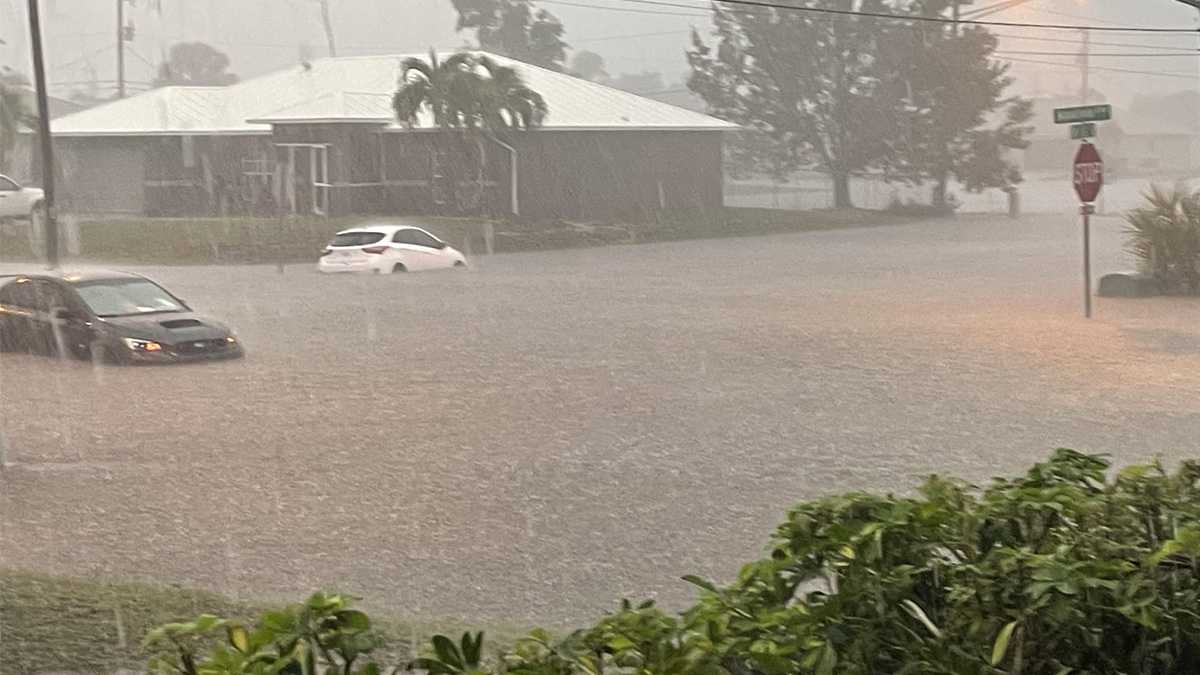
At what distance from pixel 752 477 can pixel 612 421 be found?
0.28m

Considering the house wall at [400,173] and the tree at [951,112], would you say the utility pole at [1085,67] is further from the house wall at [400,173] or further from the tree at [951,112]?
the house wall at [400,173]

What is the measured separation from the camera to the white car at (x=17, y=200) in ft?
8.05

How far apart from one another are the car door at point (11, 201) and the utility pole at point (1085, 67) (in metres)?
1.74

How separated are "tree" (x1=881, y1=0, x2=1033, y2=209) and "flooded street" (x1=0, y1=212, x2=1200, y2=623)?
0.09 m

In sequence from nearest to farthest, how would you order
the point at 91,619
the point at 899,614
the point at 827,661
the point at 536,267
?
the point at 827,661 → the point at 899,614 → the point at 91,619 → the point at 536,267

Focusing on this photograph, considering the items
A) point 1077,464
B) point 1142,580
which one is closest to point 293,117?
point 1077,464

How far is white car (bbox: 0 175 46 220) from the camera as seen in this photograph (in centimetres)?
246

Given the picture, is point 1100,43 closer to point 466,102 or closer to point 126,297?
point 466,102

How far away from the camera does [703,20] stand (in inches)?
97.4

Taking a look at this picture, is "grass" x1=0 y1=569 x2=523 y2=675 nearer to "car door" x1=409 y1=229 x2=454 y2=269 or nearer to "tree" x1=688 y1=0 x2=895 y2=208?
"car door" x1=409 y1=229 x2=454 y2=269

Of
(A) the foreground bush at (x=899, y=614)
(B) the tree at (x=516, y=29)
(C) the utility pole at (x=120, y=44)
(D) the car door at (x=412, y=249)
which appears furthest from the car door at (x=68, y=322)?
(A) the foreground bush at (x=899, y=614)

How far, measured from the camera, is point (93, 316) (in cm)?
248

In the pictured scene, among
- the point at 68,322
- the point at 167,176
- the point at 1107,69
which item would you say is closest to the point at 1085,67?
the point at 1107,69

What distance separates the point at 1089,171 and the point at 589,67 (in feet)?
2.69
